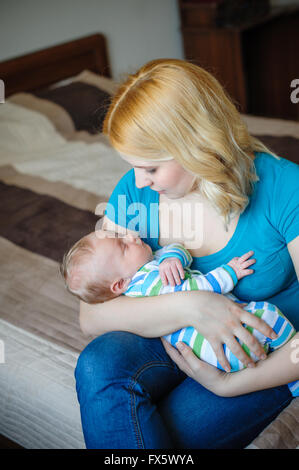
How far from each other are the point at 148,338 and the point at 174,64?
0.58 m

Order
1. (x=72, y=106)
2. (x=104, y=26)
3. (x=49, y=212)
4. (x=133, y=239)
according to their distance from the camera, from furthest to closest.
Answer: (x=104, y=26) < (x=72, y=106) < (x=49, y=212) < (x=133, y=239)

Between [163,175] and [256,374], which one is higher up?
[163,175]

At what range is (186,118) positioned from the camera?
3.07 feet

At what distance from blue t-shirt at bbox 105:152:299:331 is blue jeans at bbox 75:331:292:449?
0.68 feet

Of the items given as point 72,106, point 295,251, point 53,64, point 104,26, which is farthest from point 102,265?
point 104,26

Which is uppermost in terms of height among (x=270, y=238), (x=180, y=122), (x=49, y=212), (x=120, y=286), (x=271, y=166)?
(x=180, y=122)

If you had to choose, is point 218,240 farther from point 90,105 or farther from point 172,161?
point 90,105

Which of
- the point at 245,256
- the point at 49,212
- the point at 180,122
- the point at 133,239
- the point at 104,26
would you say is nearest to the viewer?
the point at 180,122

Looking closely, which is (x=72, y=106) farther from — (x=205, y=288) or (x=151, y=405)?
(x=151, y=405)

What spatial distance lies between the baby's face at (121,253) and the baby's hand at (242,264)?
21 centimetres

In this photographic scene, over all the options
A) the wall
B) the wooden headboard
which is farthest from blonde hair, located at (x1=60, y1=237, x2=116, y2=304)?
the wall

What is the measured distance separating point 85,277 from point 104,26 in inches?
89.1

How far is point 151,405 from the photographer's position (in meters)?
0.95

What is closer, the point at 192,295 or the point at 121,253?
the point at 192,295
